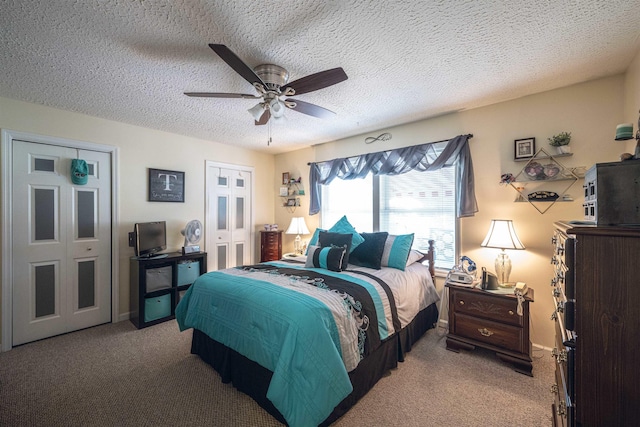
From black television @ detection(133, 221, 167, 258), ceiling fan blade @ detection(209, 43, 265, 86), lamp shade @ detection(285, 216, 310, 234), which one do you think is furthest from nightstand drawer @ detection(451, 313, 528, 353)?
black television @ detection(133, 221, 167, 258)

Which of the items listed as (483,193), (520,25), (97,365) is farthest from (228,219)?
(520,25)

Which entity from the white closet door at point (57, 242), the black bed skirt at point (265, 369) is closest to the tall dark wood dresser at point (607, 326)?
the black bed skirt at point (265, 369)

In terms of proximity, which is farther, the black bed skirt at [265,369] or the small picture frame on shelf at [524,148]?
the small picture frame on shelf at [524,148]

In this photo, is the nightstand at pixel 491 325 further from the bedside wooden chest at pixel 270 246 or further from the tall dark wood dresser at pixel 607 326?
the bedside wooden chest at pixel 270 246

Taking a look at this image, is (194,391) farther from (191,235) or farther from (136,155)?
(136,155)

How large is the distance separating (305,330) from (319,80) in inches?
65.4

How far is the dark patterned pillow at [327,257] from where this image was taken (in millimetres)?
2682

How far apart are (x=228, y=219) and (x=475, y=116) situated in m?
3.84

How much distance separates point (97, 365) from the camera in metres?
2.33

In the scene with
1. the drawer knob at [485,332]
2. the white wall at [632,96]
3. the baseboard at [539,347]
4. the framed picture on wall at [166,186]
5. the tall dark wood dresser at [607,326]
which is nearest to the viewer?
the tall dark wood dresser at [607,326]

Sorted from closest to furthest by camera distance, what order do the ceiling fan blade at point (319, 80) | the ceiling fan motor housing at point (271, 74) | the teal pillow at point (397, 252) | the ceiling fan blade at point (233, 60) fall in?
the ceiling fan blade at point (233, 60), the ceiling fan blade at point (319, 80), the ceiling fan motor housing at point (271, 74), the teal pillow at point (397, 252)

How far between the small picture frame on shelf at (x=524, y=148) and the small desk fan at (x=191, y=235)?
4.00m

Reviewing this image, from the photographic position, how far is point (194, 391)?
1.98 m

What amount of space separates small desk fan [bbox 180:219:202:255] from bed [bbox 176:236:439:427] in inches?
52.1
